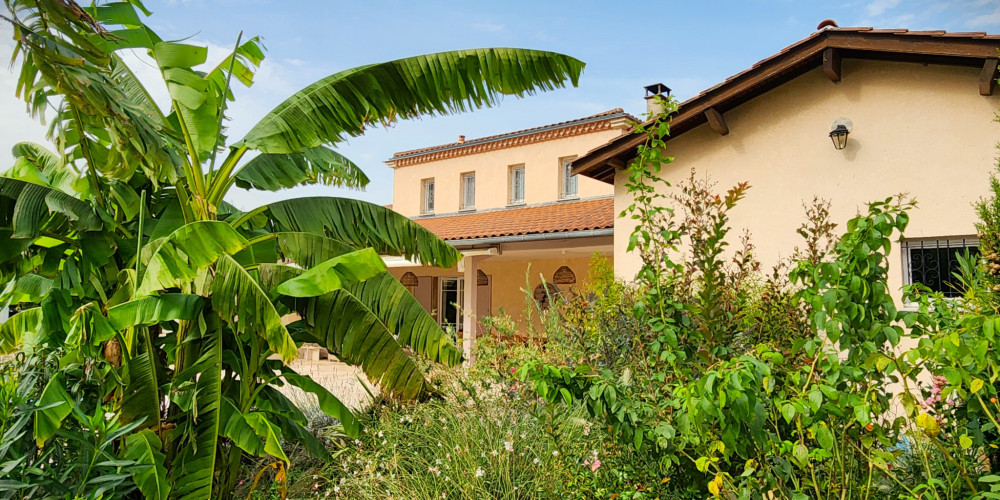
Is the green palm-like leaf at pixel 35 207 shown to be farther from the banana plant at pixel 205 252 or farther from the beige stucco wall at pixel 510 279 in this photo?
the beige stucco wall at pixel 510 279

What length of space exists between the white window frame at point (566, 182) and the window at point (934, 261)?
10087 mm

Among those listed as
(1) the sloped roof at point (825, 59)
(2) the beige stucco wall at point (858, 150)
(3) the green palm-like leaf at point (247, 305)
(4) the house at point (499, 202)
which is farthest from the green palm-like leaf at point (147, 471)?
(4) the house at point (499, 202)

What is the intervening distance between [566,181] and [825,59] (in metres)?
9.79

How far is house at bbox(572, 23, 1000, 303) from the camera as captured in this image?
7.89 meters

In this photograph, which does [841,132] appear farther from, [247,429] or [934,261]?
[247,429]

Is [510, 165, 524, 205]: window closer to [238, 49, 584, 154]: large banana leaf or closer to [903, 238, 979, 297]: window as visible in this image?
[903, 238, 979, 297]: window

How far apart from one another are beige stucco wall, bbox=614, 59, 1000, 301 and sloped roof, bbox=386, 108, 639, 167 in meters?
6.12

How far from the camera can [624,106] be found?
17109 mm

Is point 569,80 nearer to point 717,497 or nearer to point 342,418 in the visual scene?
point 342,418

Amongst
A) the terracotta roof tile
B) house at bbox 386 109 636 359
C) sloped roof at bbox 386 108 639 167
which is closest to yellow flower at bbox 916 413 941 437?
the terracotta roof tile

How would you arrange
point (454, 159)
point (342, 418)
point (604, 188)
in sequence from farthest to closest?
point (454, 159) < point (604, 188) < point (342, 418)

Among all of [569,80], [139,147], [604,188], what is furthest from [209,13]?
[604,188]

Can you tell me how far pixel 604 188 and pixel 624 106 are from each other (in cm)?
227

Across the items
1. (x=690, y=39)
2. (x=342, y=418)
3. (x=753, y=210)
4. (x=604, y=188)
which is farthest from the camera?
(x=604, y=188)
